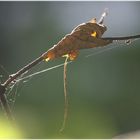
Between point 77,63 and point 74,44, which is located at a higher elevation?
point 74,44

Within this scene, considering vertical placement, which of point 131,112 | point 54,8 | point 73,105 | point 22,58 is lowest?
point 131,112

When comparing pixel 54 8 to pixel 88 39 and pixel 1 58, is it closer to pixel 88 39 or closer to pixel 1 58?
pixel 1 58

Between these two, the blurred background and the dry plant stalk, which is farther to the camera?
the blurred background

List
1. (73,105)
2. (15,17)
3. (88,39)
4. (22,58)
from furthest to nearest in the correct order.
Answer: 1. (15,17)
2. (22,58)
3. (73,105)
4. (88,39)

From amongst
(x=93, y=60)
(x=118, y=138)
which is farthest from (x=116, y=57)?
(x=118, y=138)

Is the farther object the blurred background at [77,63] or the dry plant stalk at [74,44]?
the blurred background at [77,63]

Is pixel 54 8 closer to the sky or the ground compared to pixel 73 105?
closer to the sky

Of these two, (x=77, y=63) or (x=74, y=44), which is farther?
(x=77, y=63)

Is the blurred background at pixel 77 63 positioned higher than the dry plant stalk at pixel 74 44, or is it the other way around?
the dry plant stalk at pixel 74 44
